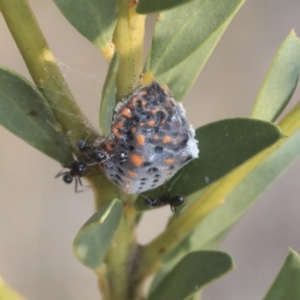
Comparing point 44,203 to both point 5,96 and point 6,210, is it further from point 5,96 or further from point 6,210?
point 5,96

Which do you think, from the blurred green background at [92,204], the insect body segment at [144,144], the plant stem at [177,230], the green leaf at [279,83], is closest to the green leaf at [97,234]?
the insect body segment at [144,144]

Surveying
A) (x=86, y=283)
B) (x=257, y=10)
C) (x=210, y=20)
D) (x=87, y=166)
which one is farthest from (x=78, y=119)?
(x=257, y=10)

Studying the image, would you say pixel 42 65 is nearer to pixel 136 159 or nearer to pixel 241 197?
pixel 136 159

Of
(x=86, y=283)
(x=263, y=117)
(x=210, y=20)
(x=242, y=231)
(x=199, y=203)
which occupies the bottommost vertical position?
(x=86, y=283)

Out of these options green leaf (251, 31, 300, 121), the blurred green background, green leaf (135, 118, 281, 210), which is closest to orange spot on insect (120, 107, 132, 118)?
green leaf (135, 118, 281, 210)

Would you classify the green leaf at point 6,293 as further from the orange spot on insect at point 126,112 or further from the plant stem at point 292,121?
the plant stem at point 292,121

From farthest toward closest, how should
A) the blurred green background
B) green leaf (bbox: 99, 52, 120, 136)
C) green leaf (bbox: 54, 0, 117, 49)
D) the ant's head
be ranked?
the blurred green background < the ant's head < green leaf (bbox: 54, 0, 117, 49) < green leaf (bbox: 99, 52, 120, 136)

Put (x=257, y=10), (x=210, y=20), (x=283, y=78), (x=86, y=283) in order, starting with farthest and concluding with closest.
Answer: (x=257, y=10) < (x=86, y=283) < (x=283, y=78) < (x=210, y=20)

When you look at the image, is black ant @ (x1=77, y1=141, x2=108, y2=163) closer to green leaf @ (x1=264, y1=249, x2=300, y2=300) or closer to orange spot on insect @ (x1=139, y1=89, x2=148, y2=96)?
orange spot on insect @ (x1=139, y1=89, x2=148, y2=96)
